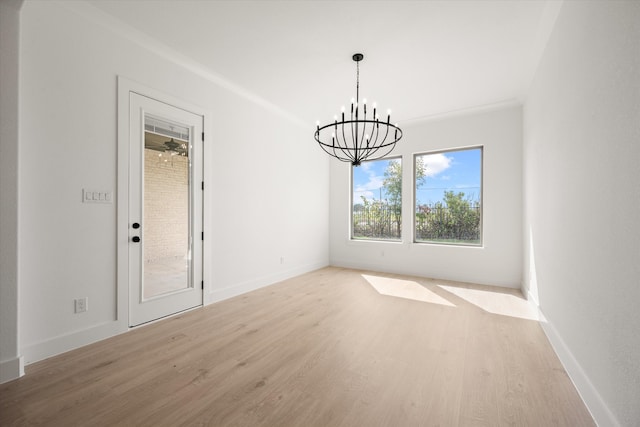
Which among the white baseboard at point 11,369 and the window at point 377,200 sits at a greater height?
the window at point 377,200

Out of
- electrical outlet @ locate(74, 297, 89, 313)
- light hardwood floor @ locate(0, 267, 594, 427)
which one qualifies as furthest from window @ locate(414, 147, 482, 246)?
electrical outlet @ locate(74, 297, 89, 313)

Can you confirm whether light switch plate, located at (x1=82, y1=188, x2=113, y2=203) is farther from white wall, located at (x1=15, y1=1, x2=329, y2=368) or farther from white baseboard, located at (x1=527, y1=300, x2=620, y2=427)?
white baseboard, located at (x1=527, y1=300, x2=620, y2=427)

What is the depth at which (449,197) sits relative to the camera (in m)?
5.12

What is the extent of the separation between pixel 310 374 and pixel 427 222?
3.98 meters

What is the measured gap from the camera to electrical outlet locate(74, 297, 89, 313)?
2.44 meters

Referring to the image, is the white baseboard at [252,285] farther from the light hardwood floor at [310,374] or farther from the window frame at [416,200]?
the window frame at [416,200]

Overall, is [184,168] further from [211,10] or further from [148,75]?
[211,10]

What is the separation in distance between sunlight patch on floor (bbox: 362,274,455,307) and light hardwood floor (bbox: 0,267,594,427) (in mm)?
470

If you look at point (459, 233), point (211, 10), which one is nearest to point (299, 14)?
point (211, 10)

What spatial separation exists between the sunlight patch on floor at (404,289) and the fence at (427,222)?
41.0 inches

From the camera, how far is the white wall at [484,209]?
175 inches

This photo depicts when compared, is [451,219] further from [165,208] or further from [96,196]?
[96,196]

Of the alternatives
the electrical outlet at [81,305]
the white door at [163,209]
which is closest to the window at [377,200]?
the white door at [163,209]

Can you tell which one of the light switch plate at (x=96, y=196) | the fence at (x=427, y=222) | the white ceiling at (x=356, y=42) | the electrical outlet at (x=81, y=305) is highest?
the white ceiling at (x=356, y=42)
